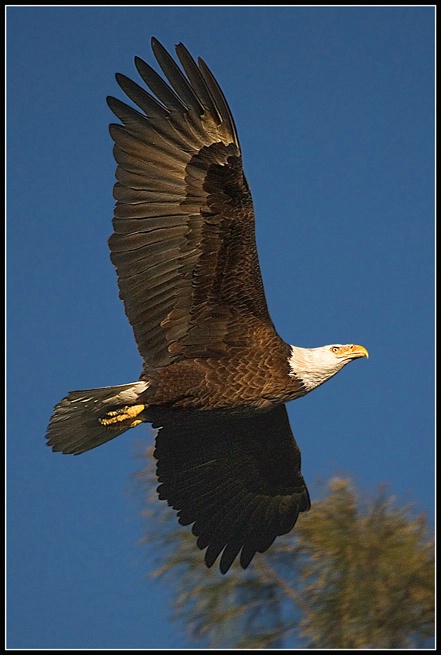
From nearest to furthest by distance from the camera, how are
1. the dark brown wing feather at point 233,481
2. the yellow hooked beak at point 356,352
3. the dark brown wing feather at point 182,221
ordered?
the dark brown wing feather at point 182,221 < the yellow hooked beak at point 356,352 < the dark brown wing feather at point 233,481

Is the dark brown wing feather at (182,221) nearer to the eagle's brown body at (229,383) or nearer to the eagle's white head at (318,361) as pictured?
the eagle's brown body at (229,383)

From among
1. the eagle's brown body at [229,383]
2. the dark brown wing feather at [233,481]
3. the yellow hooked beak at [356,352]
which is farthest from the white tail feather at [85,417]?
the yellow hooked beak at [356,352]

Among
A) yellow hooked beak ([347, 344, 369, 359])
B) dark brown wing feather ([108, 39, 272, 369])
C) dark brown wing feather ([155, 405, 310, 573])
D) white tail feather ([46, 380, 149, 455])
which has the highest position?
dark brown wing feather ([108, 39, 272, 369])

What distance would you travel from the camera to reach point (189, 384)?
736 cm

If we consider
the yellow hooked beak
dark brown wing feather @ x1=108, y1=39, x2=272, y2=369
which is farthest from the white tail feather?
the yellow hooked beak

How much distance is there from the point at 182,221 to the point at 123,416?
1.16 meters

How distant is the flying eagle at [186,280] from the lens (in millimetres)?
7324

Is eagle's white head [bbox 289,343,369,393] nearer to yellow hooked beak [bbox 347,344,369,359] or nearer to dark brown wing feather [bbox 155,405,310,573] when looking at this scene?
yellow hooked beak [bbox 347,344,369,359]

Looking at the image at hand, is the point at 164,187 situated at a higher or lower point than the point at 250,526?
higher

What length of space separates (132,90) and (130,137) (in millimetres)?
282

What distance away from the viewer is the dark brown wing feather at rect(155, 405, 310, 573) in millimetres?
8406

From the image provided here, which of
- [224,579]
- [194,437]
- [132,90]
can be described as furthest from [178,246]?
[224,579]

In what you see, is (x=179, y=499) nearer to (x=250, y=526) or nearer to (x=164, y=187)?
(x=250, y=526)

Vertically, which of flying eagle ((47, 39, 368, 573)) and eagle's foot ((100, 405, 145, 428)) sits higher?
flying eagle ((47, 39, 368, 573))
